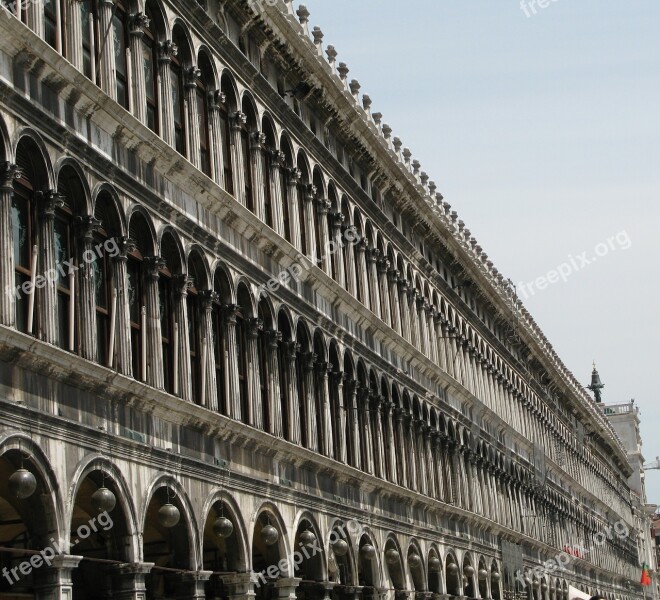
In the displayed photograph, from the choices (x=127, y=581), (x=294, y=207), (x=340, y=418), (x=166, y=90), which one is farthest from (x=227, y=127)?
(x=127, y=581)

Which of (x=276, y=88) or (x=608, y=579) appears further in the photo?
(x=608, y=579)

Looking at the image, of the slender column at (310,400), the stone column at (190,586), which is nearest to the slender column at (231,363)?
the stone column at (190,586)

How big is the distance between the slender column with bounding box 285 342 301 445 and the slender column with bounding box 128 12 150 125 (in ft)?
24.6

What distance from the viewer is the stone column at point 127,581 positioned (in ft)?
68.2

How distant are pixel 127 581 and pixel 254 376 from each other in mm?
7282

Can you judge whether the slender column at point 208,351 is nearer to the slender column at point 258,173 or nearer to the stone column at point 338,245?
the slender column at point 258,173

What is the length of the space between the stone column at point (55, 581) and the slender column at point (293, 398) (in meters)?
10.8

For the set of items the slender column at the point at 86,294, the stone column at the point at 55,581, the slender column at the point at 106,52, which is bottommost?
the stone column at the point at 55,581

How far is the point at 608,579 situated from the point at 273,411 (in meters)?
59.8

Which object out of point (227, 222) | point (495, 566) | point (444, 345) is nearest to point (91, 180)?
point (227, 222)

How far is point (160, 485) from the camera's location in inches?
871

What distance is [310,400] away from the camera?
3073 cm

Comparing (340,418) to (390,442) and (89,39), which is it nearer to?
(390,442)

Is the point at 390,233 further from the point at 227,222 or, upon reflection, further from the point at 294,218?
the point at 227,222
